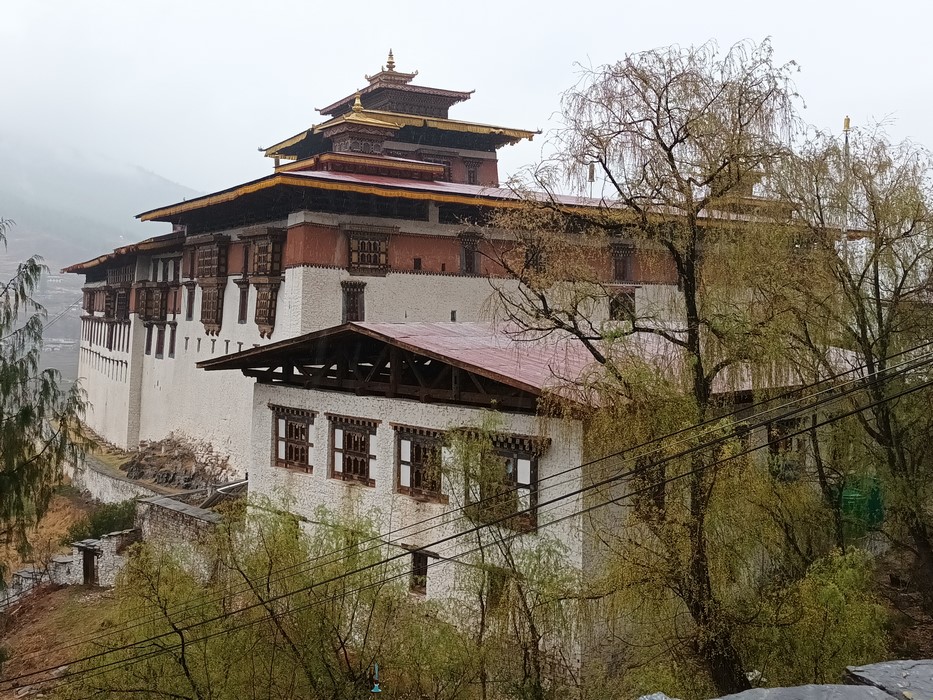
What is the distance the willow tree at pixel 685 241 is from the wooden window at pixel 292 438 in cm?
734

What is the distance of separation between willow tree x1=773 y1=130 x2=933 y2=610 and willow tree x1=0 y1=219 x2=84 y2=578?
12.3 metres

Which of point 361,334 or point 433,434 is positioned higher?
point 361,334

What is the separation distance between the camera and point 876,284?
1443 cm

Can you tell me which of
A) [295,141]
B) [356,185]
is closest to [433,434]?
Answer: [356,185]

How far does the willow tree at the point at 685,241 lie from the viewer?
10961 millimetres

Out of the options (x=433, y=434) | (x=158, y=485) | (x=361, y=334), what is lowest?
(x=158, y=485)

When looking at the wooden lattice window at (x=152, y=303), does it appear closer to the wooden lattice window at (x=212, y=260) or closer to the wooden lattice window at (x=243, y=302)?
the wooden lattice window at (x=212, y=260)

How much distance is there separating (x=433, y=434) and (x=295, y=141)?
1219 inches

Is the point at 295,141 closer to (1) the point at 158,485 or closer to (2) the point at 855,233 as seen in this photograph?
(1) the point at 158,485

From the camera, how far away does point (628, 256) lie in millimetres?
29453

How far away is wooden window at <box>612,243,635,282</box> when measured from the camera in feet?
94.2

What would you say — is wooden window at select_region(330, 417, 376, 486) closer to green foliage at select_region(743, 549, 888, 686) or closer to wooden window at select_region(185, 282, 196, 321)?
green foliage at select_region(743, 549, 888, 686)

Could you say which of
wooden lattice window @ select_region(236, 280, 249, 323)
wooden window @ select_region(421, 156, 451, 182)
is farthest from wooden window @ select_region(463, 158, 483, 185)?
wooden lattice window @ select_region(236, 280, 249, 323)

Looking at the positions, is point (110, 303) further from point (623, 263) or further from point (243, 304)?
point (623, 263)
